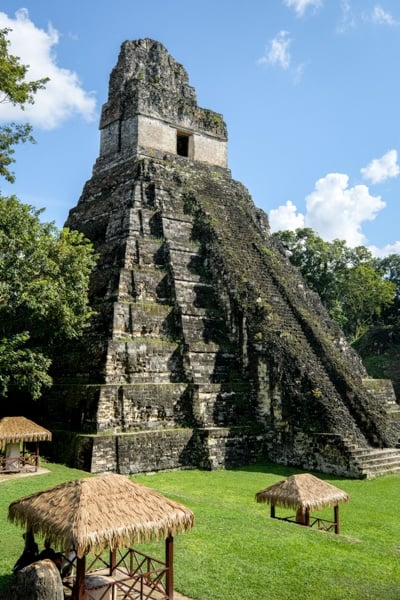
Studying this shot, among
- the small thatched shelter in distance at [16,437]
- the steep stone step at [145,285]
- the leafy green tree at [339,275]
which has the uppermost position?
the leafy green tree at [339,275]

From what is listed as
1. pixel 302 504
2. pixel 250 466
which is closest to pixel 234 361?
pixel 250 466

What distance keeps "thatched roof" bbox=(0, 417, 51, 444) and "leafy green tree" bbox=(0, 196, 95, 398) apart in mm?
1131

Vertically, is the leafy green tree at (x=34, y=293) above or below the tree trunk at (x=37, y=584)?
above

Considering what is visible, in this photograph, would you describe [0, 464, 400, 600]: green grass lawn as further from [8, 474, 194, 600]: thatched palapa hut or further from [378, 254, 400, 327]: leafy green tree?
[378, 254, 400, 327]: leafy green tree

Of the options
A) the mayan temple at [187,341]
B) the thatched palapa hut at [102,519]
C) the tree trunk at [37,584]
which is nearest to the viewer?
the tree trunk at [37,584]

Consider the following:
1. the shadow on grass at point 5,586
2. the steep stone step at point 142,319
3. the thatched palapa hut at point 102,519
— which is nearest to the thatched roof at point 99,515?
the thatched palapa hut at point 102,519

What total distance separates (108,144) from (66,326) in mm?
8853

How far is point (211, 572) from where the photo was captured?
6.61 metres

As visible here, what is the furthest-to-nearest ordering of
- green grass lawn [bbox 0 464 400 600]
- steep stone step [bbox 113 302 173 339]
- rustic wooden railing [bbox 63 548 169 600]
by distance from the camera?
steep stone step [bbox 113 302 173 339] < green grass lawn [bbox 0 464 400 600] < rustic wooden railing [bbox 63 548 169 600]

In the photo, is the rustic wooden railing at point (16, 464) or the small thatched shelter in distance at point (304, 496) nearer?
the small thatched shelter in distance at point (304, 496)

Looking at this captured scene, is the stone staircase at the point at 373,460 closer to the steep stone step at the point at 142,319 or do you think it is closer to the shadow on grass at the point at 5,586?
the steep stone step at the point at 142,319

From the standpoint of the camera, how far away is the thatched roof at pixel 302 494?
8.10 m

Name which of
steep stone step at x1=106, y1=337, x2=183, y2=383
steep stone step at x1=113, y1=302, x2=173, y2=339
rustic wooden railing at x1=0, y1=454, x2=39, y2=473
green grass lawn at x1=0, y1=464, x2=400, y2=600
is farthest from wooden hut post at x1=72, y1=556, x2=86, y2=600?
steep stone step at x1=113, y1=302, x2=173, y2=339

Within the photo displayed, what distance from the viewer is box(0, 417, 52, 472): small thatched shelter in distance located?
452 inches
